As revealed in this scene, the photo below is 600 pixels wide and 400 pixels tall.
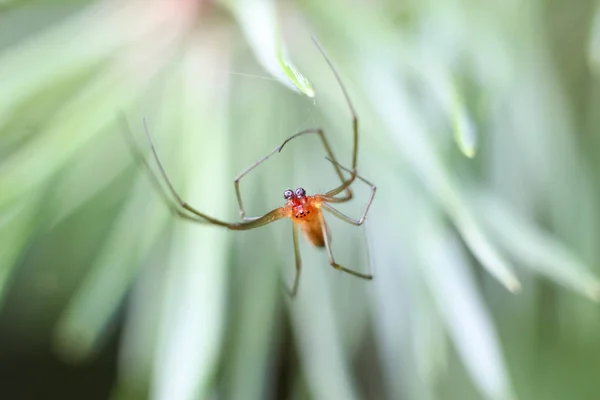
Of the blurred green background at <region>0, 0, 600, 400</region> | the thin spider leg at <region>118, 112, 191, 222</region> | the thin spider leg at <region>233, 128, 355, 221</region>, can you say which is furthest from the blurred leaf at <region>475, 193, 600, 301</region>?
the thin spider leg at <region>118, 112, 191, 222</region>

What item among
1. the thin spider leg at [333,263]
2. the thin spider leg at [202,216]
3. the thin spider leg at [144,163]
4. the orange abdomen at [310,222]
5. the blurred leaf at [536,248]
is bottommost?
the blurred leaf at [536,248]

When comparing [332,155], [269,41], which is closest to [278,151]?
[332,155]

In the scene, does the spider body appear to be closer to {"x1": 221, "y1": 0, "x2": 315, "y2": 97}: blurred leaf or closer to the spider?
the spider

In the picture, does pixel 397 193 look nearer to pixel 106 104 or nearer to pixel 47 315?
pixel 106 104

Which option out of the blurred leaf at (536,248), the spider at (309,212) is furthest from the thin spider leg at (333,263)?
the blurred leaf at (536,248)

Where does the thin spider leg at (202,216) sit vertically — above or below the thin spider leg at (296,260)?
above

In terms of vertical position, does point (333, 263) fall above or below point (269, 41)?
below

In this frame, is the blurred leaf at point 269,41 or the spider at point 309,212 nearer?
the blurred leaf at point 269,41

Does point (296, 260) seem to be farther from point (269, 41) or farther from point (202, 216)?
point (269, 41)

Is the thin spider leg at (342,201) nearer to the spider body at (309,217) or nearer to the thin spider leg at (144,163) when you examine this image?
the spider body at (309,217)

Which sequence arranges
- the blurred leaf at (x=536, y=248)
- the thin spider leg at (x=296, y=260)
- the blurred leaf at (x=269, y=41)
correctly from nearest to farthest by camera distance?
the blurred leaf at (x=269, y=41), the blurred leaf at (x=536, y=248), the thin spider leg at (x=296, y=260)
